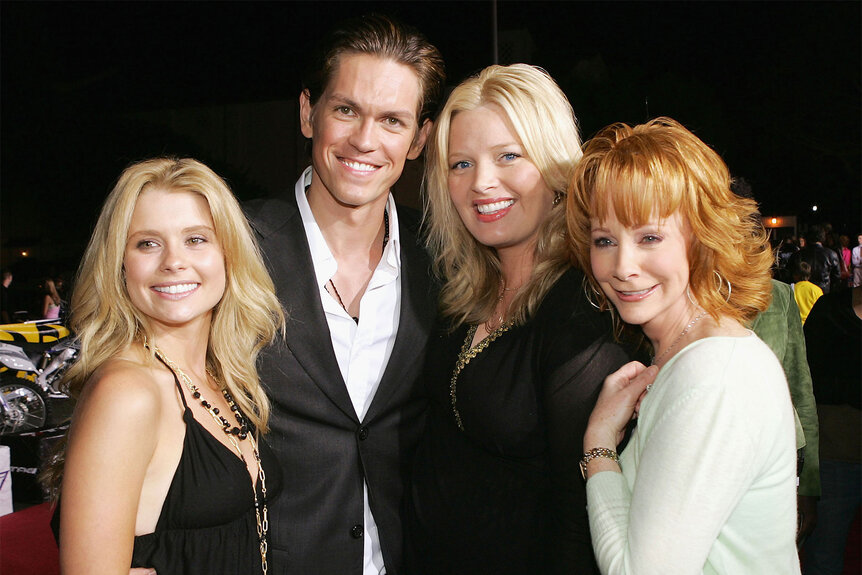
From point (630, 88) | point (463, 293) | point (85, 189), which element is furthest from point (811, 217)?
point (463, 293)

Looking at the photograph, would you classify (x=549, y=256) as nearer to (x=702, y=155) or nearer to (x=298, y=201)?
(x=702, y=155)

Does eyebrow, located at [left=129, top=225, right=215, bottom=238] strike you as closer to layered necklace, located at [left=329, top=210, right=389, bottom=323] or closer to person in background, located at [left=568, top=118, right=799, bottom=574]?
layered necklace, located at [left=329, top=210, right=389, bottom=323]

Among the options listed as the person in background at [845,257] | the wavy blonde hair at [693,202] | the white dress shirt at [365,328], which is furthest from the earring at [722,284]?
the person in background at [845,257]

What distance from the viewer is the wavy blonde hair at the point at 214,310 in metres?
1.94

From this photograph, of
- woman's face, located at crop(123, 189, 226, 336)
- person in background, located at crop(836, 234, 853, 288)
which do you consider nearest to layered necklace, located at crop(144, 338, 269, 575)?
woman's face, located at crop(123, 189, 226, 336)

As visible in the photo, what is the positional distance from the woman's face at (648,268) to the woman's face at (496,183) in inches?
19.8

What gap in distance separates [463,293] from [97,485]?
54.4 inches

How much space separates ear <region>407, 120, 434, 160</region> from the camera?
279 cm

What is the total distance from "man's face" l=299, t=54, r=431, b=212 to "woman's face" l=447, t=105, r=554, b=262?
326 millimetres

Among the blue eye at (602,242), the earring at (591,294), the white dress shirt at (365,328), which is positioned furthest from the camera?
the white dress shirt at (365,328)

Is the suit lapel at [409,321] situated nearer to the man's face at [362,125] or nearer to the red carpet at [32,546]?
the man's face at [362,125]

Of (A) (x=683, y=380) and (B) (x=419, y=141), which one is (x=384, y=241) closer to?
(B) (x=419, y=141)

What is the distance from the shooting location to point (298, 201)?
2625 mm

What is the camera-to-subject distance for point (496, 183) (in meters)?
2.30
